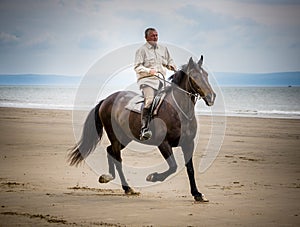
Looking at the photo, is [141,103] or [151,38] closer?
[151,38]

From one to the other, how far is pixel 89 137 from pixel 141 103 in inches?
61.5

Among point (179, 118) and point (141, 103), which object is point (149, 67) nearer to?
point (141, 103)

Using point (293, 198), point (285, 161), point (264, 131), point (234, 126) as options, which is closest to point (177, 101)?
point (293, 198)

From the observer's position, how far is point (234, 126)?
23438mm

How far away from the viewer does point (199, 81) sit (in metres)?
8.45

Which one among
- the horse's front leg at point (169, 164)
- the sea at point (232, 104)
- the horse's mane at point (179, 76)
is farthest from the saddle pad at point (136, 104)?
the sea at point (232, 104)

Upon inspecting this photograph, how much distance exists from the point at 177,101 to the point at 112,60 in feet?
5.35

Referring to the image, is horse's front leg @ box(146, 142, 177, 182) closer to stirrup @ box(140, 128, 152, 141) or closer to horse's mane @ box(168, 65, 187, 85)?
stirrup @ box(140, 128, 152, 141)

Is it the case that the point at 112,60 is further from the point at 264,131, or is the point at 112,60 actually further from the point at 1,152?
the point at 264,131

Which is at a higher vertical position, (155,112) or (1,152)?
(155,112)

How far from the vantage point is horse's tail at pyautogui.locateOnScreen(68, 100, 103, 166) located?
10.2 m

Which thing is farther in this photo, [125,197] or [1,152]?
[1,152]

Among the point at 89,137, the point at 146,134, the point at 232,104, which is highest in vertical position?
the point at 146,134

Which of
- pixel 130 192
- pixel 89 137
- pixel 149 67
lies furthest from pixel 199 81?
pixel 89 137
